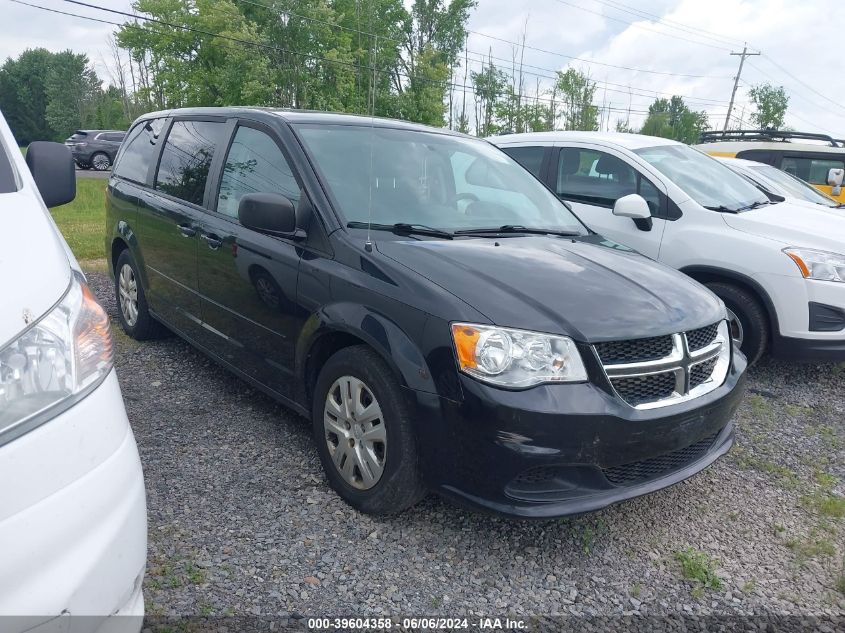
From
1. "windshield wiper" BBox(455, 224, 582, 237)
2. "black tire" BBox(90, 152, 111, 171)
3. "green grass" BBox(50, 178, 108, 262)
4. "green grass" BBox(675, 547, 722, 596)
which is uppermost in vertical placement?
"windshield wiper" BBox(455, 224, 582, 237)

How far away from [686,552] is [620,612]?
20.4 inches

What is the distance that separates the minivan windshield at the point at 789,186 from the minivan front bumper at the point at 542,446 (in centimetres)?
646

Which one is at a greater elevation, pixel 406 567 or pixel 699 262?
pixel 699 262

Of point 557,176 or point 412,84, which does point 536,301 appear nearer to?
point 557,176

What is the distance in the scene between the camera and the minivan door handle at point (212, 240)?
354 cm

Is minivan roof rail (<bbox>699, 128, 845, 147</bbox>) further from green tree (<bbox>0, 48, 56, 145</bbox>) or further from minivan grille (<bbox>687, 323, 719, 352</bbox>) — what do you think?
green tree (<bbox>0, 48, 56, 145</bbox>)

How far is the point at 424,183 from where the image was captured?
337 centimetres

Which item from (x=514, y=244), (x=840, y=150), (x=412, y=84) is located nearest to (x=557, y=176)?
(x=514, y=244)

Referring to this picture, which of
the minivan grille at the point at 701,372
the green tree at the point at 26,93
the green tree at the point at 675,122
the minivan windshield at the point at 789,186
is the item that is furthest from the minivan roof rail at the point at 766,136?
the green tree at the point at 26,93

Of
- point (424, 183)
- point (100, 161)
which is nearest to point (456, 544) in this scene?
point (424, 183)

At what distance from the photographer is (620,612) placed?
7.57 feet

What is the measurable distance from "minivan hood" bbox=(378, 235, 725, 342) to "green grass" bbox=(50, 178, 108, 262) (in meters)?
6.99

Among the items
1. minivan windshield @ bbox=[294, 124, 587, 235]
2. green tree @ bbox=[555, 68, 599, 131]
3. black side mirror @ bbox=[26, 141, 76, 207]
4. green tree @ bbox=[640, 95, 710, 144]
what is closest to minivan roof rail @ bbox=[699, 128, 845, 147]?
minivan windshield @ bbox=[294, 124, 587, 235]

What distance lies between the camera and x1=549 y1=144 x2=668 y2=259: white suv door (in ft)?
17.1
